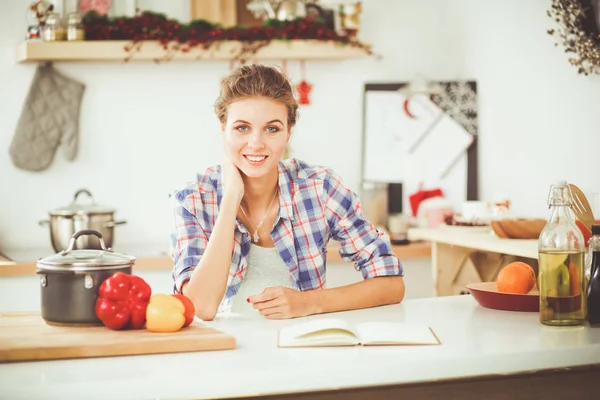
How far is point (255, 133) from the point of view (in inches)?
86.1

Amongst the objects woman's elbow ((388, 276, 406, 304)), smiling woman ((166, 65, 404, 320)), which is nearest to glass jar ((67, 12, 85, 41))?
smiling woman ((166, 65, 404, 320))

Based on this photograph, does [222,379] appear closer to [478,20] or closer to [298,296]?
[298,296]

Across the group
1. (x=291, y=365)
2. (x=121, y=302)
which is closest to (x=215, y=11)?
(x=121, y=302)

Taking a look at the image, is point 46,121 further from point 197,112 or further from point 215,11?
point 215,11

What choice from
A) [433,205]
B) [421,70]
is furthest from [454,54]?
[433,205]

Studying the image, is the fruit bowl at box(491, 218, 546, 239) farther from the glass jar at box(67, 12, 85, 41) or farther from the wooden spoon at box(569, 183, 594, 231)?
the glass jar at box(67, 12, 85, 41)

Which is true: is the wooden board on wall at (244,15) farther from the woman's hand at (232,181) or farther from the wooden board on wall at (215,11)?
the woman's hand at (232,181)

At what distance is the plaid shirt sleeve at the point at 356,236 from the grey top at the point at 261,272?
0.18 metres

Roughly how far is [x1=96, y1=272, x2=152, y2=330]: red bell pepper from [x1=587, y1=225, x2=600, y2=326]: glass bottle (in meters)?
0.97

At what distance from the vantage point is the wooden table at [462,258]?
2990mm

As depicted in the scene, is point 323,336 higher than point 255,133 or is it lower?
lower

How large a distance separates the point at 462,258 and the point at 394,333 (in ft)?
5.54

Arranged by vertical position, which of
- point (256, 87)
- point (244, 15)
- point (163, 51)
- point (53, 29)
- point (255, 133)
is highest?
point (244, 15)

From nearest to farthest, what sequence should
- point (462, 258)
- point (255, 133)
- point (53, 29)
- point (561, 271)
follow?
point (561, 271), point (255, 133), point (462, 258), point (53, 29)
